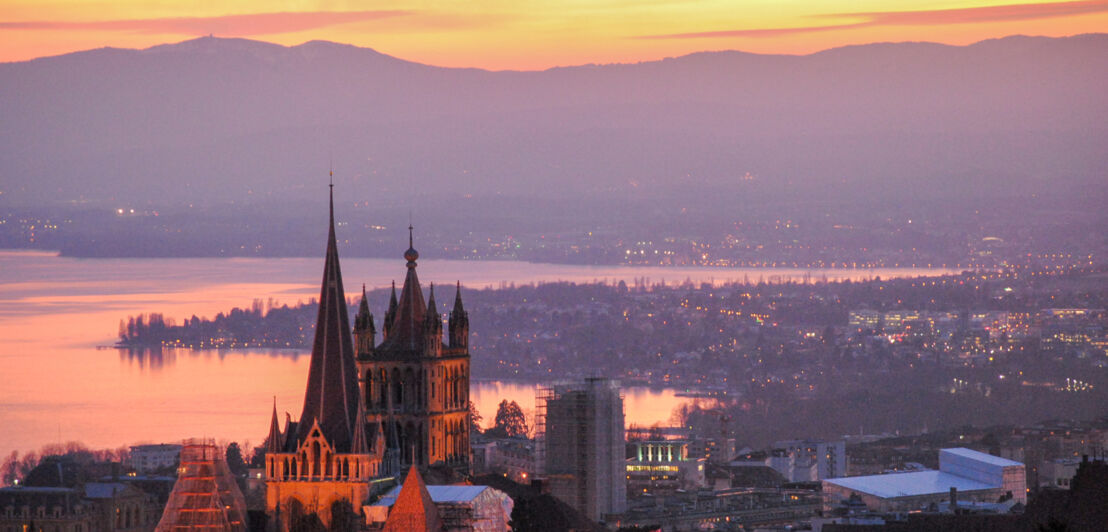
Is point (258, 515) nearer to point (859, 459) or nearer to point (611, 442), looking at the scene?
point (611, 442)

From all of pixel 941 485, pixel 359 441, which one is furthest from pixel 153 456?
pixel 359 441

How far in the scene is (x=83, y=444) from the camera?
389 ft

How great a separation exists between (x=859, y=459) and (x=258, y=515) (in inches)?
2297

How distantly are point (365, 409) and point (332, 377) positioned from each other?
12.9 feet

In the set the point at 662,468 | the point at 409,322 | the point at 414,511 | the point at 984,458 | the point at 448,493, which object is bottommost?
the point at 662,468

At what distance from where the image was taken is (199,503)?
5647 centimetres

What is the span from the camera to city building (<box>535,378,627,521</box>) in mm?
82438

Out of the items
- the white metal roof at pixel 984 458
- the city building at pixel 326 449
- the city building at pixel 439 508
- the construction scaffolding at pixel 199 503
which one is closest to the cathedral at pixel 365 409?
the city building at pixel 326 449

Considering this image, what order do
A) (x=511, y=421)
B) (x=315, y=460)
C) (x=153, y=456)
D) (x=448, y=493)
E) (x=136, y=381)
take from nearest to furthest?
(x=448, y=493) < (x=315, y=460) < (x=153, y=456) < (x=511, y=421) < (x=136, y=381)

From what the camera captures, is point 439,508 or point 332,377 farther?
point 332,377

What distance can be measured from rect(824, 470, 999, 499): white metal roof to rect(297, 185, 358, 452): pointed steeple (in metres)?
29.3

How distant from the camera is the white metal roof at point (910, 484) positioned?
86.9 meters

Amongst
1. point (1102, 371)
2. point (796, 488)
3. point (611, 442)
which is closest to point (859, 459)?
point (796, 488)

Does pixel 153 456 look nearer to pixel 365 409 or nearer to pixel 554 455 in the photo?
pixel 554 455
